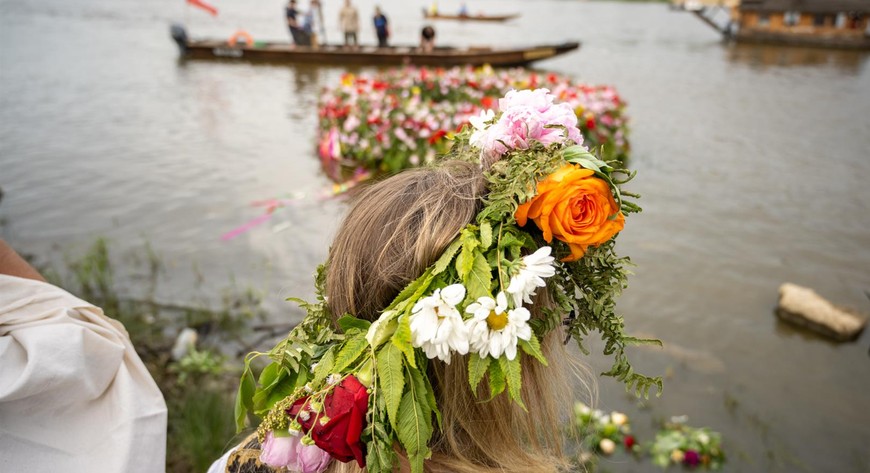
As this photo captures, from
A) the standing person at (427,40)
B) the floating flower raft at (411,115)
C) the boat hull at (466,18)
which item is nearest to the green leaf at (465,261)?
the floating flower raft at (411,115)

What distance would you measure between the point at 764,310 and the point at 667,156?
474 cm

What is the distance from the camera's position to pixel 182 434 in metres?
3.06

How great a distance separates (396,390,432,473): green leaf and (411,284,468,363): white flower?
0.11 meters

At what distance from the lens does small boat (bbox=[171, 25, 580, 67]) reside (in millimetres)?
16312

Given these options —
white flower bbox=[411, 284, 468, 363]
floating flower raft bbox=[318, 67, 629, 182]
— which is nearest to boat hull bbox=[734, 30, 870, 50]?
floating flower raft bbox=[318, 67, 629, 182]

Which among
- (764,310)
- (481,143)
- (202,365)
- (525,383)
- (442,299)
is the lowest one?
(764,310)

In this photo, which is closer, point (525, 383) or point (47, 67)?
point (525, 383)

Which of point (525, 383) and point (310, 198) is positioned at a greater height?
point (525, 383)

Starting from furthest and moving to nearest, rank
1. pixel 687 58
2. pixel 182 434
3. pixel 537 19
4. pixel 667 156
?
pixel 537 19 → pixel 687 58 → pixel 667 156 → pixel 182 434

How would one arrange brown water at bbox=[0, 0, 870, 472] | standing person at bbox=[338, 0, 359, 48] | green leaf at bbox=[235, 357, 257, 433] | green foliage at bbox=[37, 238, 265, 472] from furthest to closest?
standing person at bbox=[338, 0, 359, 48], brown water at bbox=[0, 0, 870, 472], green foliage at bbox=[37, 238, 265, 472], green leaf at bbox=[235, 357, 257, 433]

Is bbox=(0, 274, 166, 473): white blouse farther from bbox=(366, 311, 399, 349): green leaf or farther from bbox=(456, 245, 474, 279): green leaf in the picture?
bbox=(456, 245, 474, 279): green leaf

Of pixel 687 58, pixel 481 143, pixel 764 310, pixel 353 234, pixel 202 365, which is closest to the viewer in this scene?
pixel 353 234

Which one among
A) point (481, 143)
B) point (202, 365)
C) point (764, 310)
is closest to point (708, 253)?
point (764, 310)

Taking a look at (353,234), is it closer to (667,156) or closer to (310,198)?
(310,198)
